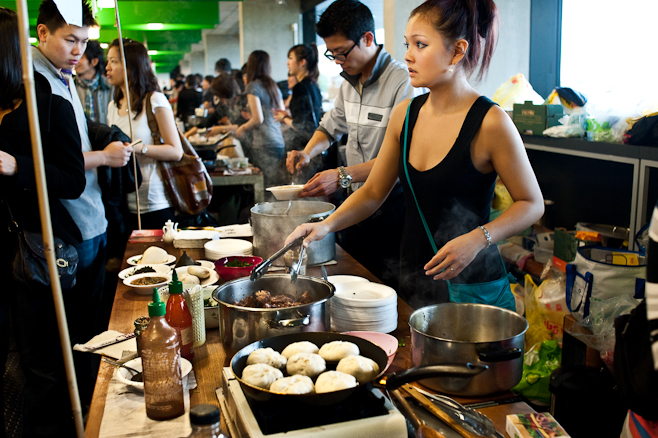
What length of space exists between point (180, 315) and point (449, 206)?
99 centimetres

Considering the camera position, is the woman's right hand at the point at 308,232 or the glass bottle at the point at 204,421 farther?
the woman's right hand at the point at 308,232

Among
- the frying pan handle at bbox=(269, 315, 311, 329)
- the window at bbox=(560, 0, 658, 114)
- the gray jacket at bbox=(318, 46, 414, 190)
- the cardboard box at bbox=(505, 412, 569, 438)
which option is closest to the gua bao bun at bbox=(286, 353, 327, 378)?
the frying pan handle at bbox=(269, 315, 311, 329)

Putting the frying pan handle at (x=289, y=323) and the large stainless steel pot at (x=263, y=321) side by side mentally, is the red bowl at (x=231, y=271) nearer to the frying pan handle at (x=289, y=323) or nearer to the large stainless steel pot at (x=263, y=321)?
the large stainless steel pot at (x=263, y=321)

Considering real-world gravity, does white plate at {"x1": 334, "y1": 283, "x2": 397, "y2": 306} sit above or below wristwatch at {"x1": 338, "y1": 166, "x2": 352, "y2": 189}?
below

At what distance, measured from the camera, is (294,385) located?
1.01 meters

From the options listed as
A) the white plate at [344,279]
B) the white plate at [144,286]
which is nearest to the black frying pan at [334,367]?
the white plate at [344,279]

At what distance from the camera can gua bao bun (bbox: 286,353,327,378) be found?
1103 millimetres

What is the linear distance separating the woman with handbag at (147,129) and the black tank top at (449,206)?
193cm

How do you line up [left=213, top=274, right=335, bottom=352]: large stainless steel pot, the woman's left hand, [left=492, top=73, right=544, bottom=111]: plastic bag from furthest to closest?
[left=492, top=73, right=544, bottom=111]: plastic bag
the woman's left hand
[left=213, top=274, right=335, bottom=352]: large stainless steel pot

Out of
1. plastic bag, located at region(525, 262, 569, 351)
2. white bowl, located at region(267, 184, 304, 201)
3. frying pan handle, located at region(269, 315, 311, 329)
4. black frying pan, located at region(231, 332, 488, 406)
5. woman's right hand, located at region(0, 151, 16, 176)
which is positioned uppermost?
woman's right hand, located at region(0, 151, 16, 176)

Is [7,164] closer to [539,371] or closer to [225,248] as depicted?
[225,248]

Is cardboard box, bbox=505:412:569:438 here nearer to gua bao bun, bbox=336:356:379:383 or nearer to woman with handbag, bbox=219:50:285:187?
gua bao bun, bbox=336:356:379:383

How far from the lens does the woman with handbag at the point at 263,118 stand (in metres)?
6.20

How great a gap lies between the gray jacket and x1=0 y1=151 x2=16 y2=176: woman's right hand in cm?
165
